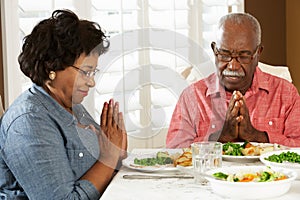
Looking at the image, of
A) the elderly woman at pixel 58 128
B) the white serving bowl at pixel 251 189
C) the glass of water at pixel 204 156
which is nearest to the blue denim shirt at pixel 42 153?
the elderly woman at pixel 58 128

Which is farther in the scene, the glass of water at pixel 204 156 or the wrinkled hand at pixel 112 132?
the wrinkled hand at pixel 112 132

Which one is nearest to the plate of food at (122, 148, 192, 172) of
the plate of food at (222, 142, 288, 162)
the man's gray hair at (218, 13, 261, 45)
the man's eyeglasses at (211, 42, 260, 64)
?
the plate of food at (222, 142, 288, 162)

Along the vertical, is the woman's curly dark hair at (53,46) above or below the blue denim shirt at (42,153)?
above

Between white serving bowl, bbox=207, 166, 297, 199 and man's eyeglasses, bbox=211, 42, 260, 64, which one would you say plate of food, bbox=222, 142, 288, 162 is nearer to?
white serving bowl, bbox=207, 166, 297, 199

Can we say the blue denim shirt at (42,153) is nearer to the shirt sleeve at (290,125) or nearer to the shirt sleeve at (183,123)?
the shirt sleeve at (183,123)

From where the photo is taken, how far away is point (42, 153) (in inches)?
74.9

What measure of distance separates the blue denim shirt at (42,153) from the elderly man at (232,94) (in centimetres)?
68

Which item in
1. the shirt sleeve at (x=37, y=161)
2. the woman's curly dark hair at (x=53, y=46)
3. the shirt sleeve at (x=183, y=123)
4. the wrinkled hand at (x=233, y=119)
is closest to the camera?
the shirt sleeve at (x=37, y=161)

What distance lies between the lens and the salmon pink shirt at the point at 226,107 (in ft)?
8.96

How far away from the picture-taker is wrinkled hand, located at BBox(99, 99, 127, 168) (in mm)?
2121

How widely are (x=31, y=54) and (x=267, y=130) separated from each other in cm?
115

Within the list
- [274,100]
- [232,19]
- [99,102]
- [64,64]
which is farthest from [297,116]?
[64,64]

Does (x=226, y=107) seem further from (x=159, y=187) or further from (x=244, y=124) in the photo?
(x=159, y=187)

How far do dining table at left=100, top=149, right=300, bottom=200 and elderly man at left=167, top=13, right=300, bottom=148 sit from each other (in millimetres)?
602
